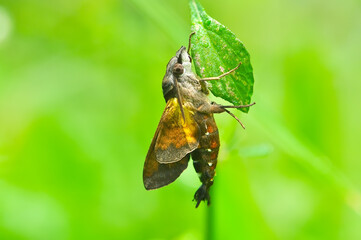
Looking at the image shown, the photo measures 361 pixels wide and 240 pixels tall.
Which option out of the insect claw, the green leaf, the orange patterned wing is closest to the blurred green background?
the insect claw

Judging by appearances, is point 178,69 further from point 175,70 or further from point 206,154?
point 206,154

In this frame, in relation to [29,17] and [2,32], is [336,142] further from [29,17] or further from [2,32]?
[29,17]

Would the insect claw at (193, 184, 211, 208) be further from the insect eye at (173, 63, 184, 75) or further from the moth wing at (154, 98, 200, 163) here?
the insect eye at (173, 63, 184, 75)

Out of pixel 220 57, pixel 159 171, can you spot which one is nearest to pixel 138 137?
pixel 159 171

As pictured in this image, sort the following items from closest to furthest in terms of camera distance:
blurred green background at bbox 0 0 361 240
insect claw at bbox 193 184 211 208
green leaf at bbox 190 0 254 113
A: green leaf at bbox 190 0 254 113 → insect claw at bbox 193 184 211 208 → blurred green background at bbox 0 0 361 240

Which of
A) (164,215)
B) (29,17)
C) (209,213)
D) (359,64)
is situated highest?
(29,17)

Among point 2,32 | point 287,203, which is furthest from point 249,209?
point 2,32

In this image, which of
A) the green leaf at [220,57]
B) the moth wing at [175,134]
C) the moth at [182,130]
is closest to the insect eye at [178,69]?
the moth at [182,130]

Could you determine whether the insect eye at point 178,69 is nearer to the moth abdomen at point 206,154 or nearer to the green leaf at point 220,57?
the moth abdomen at point 206,154
